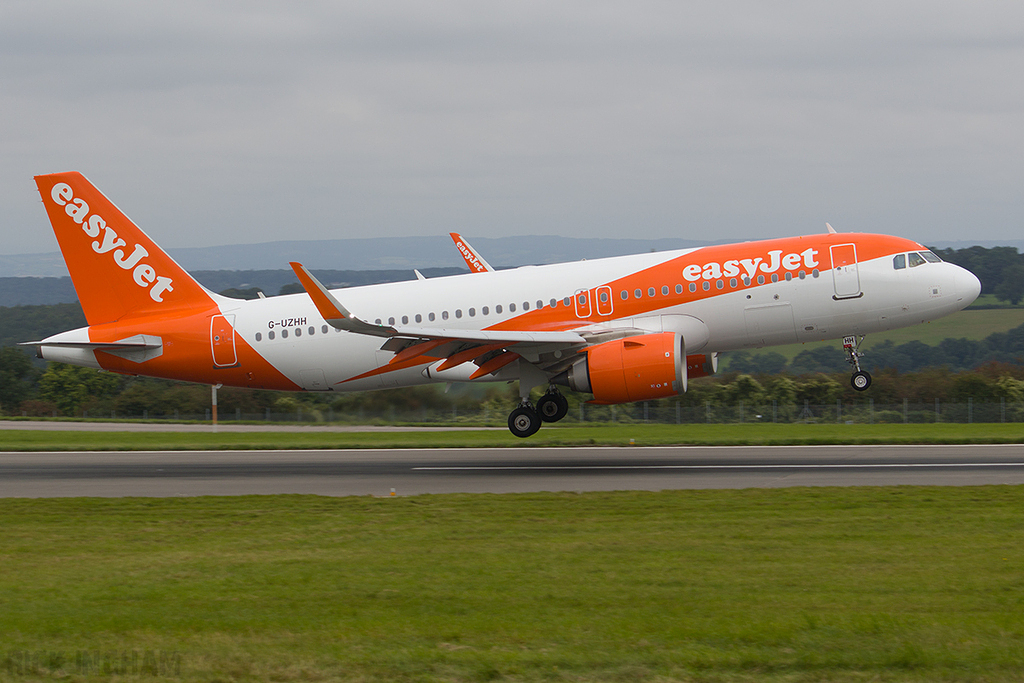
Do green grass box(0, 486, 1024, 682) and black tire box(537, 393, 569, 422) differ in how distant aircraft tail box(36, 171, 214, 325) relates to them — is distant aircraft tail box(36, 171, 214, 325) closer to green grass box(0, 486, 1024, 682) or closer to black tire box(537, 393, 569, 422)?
black tire box(537, 393, 569, 422)

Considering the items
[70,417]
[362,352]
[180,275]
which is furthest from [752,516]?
[70,417]

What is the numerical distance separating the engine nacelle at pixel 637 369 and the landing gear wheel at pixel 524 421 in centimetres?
330

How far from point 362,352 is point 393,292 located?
1.90 metres

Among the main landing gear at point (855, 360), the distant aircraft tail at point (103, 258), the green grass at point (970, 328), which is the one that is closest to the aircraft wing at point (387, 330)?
the main landing gear at point (855, 360)

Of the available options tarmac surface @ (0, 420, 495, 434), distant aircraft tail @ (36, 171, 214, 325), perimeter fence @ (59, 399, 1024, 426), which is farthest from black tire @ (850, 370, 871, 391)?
distant aircraft tail @ (36, 171, 214, 325)

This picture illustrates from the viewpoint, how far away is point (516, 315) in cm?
2797

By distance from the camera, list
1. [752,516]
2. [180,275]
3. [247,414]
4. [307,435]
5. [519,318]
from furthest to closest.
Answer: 1. [247,414]
2. [307,435]
3. [180,275]
4. [519,318]
5. [752,516]

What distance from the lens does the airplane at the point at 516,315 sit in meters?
26.1

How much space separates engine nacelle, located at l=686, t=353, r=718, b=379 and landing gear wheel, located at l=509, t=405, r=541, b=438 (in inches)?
175

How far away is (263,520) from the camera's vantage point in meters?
16.7

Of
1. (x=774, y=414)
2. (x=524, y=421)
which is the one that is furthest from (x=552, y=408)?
(x=774, y=414)

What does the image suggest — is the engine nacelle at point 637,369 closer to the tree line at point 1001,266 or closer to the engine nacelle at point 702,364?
the engine nacelle at point 702,364

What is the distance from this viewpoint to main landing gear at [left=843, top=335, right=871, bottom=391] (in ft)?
90.2

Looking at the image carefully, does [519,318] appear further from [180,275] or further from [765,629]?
[765,629]
